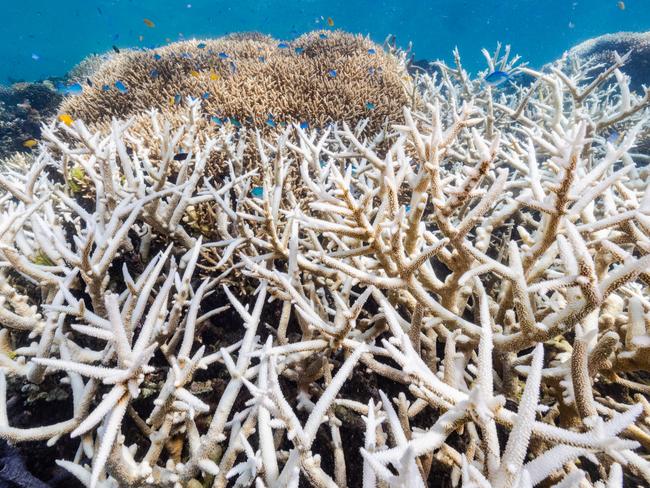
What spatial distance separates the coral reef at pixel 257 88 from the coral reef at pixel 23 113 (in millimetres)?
1896

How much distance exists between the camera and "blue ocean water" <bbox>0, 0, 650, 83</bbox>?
57.5 m

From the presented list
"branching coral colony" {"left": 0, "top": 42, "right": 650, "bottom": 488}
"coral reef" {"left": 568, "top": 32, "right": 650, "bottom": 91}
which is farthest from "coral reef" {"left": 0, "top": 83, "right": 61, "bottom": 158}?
"coral reef" {"left": 568, "top": 32, "right": 650, "bottom": 91}

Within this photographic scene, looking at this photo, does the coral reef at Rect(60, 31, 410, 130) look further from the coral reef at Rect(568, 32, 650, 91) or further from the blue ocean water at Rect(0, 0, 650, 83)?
the blue ocean water at Rect(0, 0, 650, 83)

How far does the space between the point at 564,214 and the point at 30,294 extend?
9.85 ft

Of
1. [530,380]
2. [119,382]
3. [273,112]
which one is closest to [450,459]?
[530,380]

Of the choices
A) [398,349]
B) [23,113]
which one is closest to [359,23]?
[23,113]

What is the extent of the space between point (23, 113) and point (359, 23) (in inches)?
2971

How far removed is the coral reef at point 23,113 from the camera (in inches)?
301

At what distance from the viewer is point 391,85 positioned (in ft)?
15.8

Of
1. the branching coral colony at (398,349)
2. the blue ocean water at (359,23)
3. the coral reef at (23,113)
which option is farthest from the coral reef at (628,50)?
the blue ocean water at (359,23)

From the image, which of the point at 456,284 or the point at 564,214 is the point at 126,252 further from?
the point at 564,214

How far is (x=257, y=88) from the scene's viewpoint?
13.8ft

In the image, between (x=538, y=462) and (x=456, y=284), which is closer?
(x=538, y=462)

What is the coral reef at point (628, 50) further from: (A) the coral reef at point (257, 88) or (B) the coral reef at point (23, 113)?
(B) the coral reef at point (23, 113)
